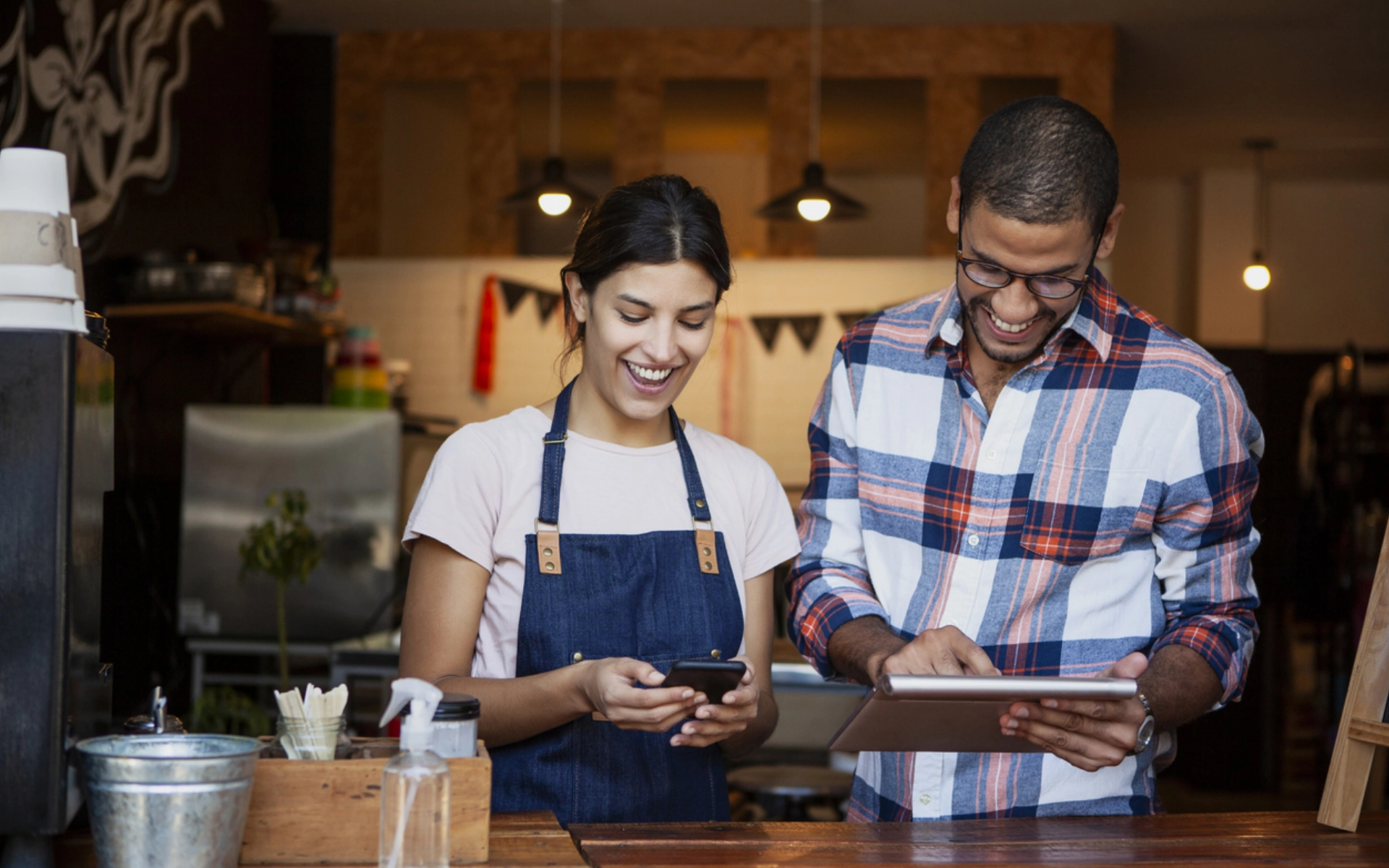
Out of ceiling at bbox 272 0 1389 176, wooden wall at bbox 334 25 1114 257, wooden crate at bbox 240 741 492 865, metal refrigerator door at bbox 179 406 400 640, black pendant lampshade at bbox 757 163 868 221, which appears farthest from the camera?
wooden wall at bbox 334 25 1114 257

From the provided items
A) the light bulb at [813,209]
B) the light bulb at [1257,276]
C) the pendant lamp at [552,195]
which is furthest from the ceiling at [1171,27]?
the light bulb at [813,209]

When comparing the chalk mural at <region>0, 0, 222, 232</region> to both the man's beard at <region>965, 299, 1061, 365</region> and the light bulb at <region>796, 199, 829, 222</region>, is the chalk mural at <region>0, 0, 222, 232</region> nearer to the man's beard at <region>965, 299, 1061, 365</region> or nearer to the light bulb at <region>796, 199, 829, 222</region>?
the light bulb at <region>796, 199, 829, 222</region>

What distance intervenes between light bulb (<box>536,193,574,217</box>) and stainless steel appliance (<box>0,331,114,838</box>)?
400cm

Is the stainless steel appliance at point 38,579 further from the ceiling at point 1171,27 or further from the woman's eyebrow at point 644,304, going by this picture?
the ceiling at point 1171,27

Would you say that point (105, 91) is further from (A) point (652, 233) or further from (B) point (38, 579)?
(B) point (38, 579)

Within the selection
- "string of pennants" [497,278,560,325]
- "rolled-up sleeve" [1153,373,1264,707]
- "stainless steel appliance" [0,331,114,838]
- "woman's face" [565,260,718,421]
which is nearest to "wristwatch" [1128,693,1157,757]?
"rolled-up sleeve" [1153,373,1264,707]

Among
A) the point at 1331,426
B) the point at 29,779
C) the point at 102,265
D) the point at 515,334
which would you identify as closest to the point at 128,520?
the point at 102,265

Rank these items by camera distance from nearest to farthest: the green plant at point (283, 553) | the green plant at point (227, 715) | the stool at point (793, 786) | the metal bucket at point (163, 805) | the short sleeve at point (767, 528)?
the metal bucket at point (163, 805)
the short sleeve at point (767, 528)
the stool at point (793, 786)
the green plant at point (227, 715)
the green plant at point (283, 553)

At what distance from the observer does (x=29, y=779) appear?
117cm

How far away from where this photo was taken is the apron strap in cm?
170

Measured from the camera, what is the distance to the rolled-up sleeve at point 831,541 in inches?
70.8

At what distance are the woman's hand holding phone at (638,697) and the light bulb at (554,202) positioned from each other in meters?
3.86

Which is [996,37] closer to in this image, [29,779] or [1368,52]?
[1368,52]

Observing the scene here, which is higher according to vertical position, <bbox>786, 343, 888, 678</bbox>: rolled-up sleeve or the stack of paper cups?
the stack of paper cups
